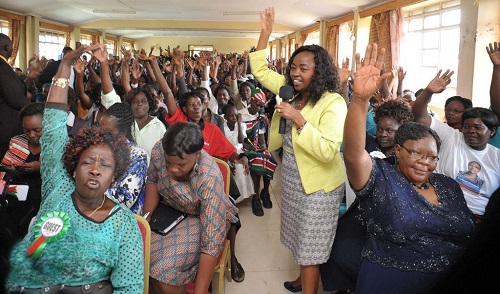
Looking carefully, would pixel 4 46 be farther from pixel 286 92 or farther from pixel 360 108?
pixel 360 108

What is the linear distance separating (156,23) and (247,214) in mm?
12897

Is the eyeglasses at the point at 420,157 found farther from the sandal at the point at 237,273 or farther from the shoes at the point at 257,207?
the shoes at the point at 257,207

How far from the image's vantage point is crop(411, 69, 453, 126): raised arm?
2.55 m

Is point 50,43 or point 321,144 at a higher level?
point 50,43

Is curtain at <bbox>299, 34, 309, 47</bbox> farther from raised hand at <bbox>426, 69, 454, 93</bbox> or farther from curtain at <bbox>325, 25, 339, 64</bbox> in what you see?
raised hand at <bbox>426, 69, 454, 93</bbox>

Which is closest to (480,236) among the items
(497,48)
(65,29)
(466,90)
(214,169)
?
(214,169)

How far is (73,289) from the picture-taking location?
132 centimetres

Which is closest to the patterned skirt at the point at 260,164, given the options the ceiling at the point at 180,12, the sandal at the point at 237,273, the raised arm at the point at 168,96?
the raised arm at the point at 168,96

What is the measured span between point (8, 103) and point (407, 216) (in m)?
2.95

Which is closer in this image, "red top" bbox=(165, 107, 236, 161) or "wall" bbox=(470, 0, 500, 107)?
"red top" bbox=(165, 107, 236, 161)

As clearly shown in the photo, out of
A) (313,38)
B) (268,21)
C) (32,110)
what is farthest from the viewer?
(313,38)

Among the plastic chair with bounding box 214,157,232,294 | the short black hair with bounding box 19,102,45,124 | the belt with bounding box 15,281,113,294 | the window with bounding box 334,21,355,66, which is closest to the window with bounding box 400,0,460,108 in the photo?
the window with bounding box 334,21,355,66

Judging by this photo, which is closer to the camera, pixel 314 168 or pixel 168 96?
pixel 314 168

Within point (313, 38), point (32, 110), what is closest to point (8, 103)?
point (32, 110)
